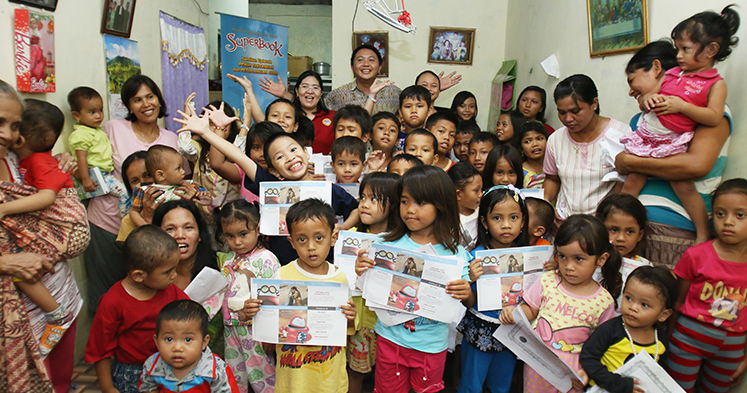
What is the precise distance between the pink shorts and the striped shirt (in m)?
1.38

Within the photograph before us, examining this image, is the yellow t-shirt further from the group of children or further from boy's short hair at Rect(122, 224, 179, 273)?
boy's short hair at Rect(122, 224, 179, 273)

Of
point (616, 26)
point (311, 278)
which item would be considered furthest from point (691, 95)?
point (311, 278)

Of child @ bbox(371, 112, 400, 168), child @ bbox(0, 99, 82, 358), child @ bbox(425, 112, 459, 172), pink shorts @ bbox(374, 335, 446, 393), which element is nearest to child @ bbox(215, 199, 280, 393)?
pink shorts @ bbox(374, 335, 446, 393)

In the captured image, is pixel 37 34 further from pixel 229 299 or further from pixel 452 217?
Result: pixel 452 217

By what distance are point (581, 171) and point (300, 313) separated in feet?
6.53

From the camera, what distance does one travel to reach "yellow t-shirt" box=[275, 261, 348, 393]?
209 cm

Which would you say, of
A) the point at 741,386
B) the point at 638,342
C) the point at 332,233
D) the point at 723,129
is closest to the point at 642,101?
the point at 723,129

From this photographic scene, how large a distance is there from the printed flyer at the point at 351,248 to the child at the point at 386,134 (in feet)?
3.87

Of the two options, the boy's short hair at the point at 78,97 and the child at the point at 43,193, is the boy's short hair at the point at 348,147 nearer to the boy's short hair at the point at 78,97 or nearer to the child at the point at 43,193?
the child at the point at 43,193

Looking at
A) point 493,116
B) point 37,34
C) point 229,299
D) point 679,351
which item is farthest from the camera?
point 493,116

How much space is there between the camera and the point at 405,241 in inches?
84.9

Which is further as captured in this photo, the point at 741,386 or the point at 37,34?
the point at 37,34

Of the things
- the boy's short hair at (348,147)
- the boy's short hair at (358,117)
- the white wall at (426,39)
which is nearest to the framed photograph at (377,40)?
the white wall at (426,39)

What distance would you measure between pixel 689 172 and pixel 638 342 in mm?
895
